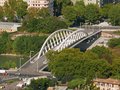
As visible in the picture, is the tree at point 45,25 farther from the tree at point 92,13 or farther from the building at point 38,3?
the building at point 38,3

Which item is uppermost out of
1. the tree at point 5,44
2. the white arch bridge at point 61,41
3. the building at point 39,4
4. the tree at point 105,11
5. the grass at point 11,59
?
the building at point 39,4

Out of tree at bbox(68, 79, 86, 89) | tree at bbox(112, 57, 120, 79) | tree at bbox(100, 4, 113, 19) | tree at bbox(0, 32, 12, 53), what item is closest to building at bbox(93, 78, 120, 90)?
tree at bbox(68, 79, 86, 89)

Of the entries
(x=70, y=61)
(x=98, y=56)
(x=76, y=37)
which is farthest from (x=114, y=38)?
(x=70, y=61)

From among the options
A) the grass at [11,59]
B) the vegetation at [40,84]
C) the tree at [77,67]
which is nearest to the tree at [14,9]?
the grass at [11,59]

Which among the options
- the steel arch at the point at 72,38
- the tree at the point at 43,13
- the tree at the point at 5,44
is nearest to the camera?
the steel arch at the point at 72,38

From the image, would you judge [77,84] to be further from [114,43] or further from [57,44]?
[114,43]

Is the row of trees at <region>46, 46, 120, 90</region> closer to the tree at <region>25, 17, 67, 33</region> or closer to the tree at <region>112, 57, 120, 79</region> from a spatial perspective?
the tree at <region>112, 57, 120, 79</region>

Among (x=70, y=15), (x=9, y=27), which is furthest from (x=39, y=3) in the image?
(x=9, y=27)
